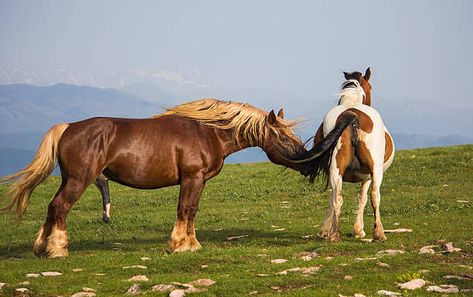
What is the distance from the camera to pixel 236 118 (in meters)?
14.7

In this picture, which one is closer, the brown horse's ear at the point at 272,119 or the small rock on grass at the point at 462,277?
the small rock on grass at the point at 462,277

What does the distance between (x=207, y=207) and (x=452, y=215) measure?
8.66 meters

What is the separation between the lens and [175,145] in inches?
561

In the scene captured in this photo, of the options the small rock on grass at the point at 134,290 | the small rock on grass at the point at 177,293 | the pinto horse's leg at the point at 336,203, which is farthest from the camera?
the pinto horse's leg at the point at 336,203

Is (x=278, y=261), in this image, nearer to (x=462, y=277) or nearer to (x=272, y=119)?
(x=462, y=277)

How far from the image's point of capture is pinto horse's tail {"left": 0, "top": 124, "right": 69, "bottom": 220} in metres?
13.8

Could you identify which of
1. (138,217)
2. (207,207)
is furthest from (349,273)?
(207,207)

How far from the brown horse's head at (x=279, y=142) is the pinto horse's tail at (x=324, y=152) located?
0.66ft

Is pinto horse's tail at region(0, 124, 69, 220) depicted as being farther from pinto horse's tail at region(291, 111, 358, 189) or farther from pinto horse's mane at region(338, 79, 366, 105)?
pinto horse's mane at region(338, 79, 366, 105)

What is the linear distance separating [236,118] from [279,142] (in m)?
1.06

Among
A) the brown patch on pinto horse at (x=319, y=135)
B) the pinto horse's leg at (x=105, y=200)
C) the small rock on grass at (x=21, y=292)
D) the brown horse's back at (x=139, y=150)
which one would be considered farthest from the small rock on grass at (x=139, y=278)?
the pinto horse's leg at (x=105, y=200)

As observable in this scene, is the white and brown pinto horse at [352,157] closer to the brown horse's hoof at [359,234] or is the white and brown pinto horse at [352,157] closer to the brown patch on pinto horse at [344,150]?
the brown patch on pinto horse at [344,150]

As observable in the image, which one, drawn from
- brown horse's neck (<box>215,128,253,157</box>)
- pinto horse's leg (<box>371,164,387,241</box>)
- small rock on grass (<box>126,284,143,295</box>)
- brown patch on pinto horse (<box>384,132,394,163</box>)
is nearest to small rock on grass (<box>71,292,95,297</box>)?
small rock on grass (<box>126,284,143,295</box>)

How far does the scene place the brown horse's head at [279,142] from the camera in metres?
14.8
